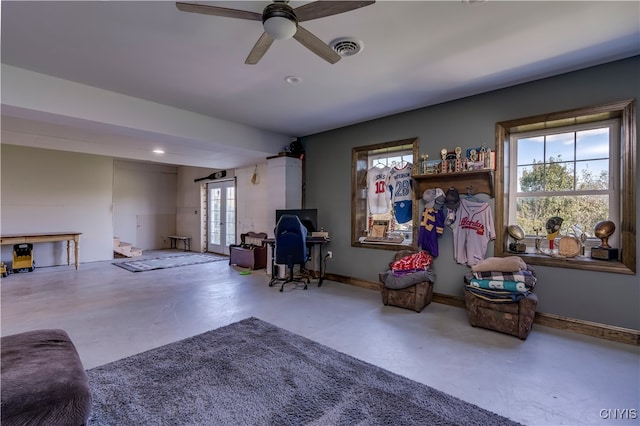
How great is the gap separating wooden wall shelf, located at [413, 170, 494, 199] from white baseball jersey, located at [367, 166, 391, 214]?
2.02ft

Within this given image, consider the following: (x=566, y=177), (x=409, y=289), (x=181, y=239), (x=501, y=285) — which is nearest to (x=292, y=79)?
(x=409, y=289)

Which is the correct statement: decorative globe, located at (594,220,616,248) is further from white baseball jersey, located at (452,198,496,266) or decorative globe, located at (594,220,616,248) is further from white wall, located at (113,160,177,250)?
white wall, located at (113,160,177,250)

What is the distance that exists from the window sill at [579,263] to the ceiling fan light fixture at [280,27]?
339cm

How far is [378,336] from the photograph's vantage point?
296cm

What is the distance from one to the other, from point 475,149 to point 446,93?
795 mm

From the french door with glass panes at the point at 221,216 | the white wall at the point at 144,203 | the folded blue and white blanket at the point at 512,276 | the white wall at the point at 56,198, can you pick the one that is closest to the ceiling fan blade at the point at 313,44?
the folded blue and white blanket at the point at 512,276

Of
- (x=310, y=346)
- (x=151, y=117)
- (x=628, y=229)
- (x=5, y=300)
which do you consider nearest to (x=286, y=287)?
(x=310, y=346)

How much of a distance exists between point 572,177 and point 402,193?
1984 mm

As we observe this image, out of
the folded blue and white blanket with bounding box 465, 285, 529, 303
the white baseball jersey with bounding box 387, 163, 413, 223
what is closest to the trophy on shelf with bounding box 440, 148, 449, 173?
the white baseball jersey with bounding box 387, 163, 413, 223

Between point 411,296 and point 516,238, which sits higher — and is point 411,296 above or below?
below

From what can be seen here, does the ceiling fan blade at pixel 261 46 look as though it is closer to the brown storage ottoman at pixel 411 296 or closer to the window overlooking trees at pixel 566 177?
the brown storage ottoman at pixel 411 296

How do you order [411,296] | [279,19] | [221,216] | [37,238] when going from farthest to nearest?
[221,216] < [37,238] < [411,296] < [279,19]

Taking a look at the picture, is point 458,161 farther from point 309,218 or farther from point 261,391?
point 261,391

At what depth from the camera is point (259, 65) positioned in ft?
9.73
